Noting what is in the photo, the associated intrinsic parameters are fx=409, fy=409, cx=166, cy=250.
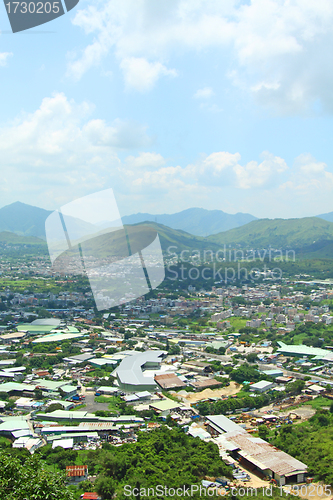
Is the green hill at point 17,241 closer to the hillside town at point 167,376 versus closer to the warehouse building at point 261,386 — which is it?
the hillside town at point 167,376

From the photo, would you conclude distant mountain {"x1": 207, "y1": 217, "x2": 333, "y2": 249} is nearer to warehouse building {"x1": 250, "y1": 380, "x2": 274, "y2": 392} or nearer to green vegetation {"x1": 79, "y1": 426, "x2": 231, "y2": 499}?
warehouse building {"x1": 250, "y1": 380, "x2": 274, "y2": 392}

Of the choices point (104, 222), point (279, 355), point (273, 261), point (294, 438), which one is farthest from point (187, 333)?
point (273, 261)

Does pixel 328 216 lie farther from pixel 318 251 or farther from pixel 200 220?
pixel 318 251

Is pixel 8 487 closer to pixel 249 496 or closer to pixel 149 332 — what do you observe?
pixel 249 496

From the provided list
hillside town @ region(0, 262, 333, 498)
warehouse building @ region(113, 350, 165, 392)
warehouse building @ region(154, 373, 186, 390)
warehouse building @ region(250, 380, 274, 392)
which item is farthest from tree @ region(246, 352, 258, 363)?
warehouse building @ region(154, 373, 186, 390)

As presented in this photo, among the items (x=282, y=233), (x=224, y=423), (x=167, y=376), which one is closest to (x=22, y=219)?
(x=282, y=233)

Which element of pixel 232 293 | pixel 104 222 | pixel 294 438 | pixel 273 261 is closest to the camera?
pixel 104 222

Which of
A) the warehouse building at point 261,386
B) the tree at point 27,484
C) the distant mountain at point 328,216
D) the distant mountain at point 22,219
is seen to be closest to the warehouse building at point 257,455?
the warehouse building at point 261,386
